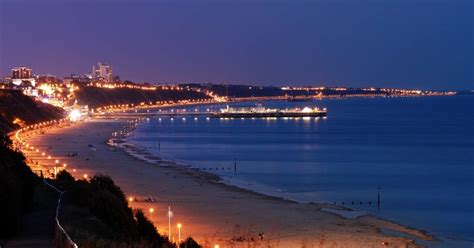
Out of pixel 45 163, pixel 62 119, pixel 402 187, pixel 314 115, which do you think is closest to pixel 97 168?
pixel 45 163

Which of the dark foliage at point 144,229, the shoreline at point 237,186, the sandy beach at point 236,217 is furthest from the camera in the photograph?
the shoreline at point 237,186

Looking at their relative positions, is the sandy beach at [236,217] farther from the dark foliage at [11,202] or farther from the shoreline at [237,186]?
the dark foliage at [11,202]

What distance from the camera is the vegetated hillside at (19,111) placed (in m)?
71.0

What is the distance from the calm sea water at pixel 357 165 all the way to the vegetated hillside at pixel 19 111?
1176cm

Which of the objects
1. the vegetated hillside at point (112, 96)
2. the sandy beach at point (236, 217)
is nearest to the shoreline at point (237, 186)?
the sandy beach at point (236, 217)

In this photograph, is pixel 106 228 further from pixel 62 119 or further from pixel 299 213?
pixel 62 119

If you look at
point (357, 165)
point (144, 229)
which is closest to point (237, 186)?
point (357, 165)

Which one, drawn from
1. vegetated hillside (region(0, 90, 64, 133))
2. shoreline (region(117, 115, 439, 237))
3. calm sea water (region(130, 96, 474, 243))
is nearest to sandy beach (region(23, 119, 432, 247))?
shoreline (region(117, 115, 439, 237))

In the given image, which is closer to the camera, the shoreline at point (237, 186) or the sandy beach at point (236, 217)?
the sandy beach at point (236, 217)

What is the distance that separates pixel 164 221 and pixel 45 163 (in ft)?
61.6

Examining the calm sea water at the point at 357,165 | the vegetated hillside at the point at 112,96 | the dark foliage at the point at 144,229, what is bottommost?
the calm sea water at the point at 357,165

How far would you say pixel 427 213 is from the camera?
87.6ft

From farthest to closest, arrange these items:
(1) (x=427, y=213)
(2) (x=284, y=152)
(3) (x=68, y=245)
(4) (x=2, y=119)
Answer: (4) (x=2, y=119), (2) (x=284, y=152), (1) (x=427, y=213), (3) (x=68, y=245)

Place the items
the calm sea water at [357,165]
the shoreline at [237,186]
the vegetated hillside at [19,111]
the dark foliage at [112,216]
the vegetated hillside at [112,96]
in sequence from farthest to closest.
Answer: the vegetated hillside at [112,96], the vegetated hillside at [19,111], the calm sea water at [357,165], the shoreline at [237,186], the dark foliage at [112,216]
